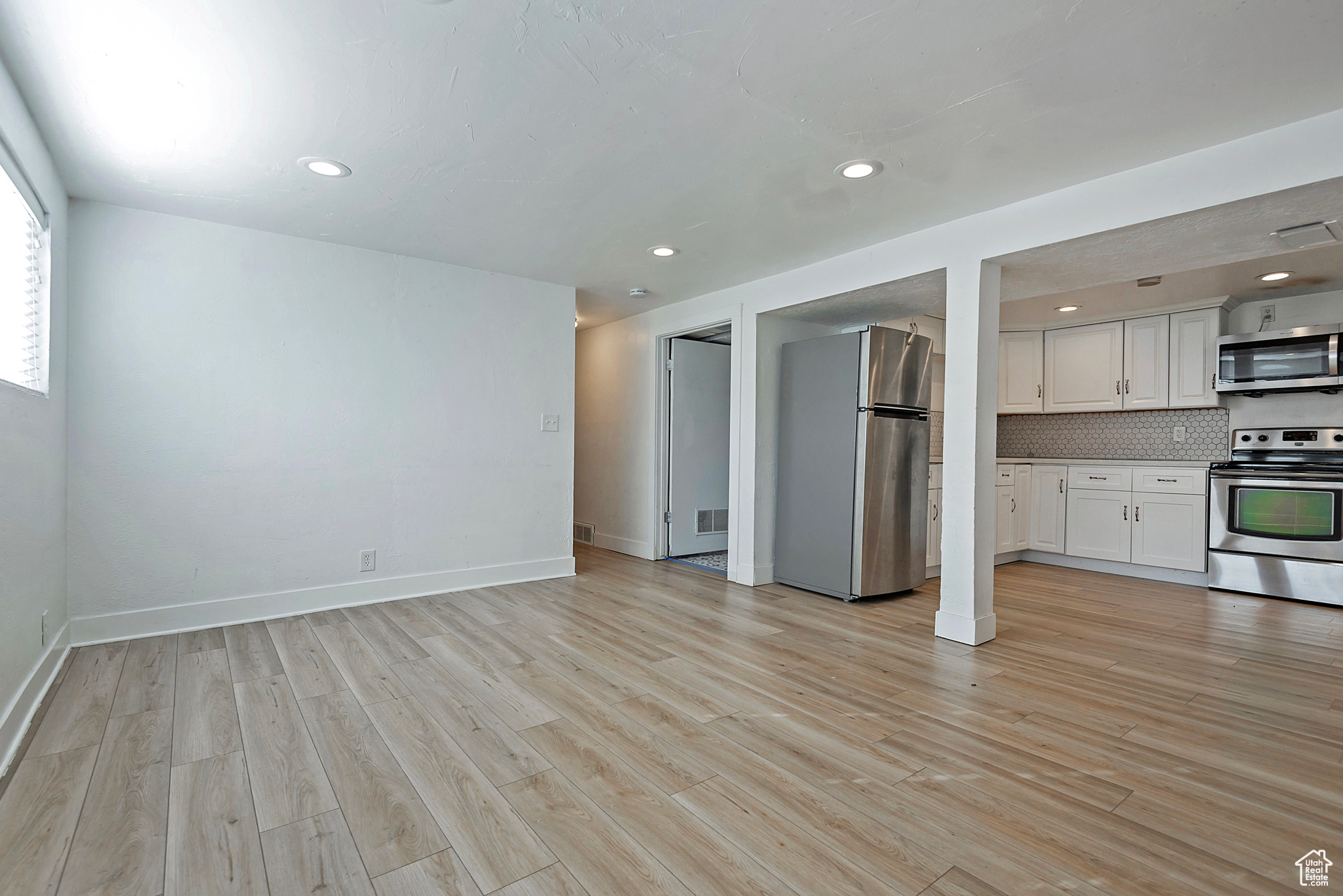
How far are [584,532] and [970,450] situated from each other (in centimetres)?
380

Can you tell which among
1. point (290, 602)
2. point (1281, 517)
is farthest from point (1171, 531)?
point (290, 602)

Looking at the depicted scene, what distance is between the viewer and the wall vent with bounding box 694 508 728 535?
5.29 metres

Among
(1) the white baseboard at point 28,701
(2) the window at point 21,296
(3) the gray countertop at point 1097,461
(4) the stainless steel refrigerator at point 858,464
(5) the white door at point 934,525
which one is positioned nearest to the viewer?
(1) the white baseboard at point 28,701

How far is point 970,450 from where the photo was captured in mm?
2961

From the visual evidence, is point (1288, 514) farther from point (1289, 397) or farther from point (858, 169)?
point (858, 169)

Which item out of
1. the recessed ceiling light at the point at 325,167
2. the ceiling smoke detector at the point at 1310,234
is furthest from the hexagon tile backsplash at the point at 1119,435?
the recessed ceiling light at the point at 325,167

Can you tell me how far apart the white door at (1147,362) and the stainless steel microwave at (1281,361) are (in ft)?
1.06

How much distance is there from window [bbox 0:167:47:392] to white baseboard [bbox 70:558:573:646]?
3.92 feet

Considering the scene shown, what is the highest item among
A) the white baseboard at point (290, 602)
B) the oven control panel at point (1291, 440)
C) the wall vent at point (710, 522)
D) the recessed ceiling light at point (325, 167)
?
the recessed ceiling light at point (325, 167)

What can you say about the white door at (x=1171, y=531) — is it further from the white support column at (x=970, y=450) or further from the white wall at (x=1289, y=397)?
the white support column at (x=970, y=450)

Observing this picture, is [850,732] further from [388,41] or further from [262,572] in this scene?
[262,572]

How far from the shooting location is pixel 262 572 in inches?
130

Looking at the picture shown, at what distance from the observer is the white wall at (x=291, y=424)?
2.94 metres

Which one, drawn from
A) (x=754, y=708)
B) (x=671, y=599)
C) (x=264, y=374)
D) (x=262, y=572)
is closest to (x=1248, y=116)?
(x=754, y=708)
